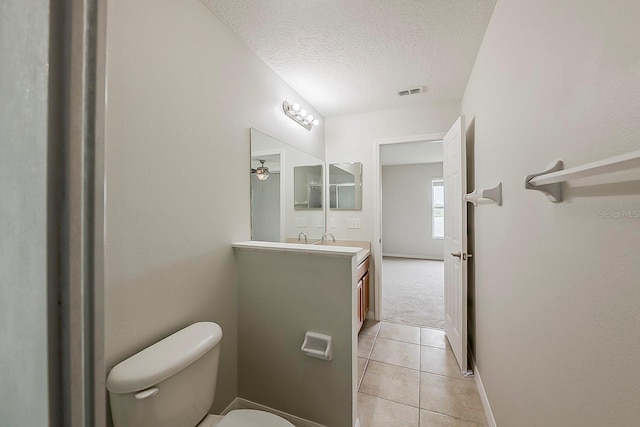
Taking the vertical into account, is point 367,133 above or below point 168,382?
above

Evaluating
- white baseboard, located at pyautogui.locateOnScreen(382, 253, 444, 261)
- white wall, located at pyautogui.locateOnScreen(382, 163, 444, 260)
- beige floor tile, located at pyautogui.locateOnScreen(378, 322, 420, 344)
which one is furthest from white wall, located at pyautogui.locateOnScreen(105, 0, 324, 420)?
white baseboard, located at pyautogui.locateOnScreen(382, 253, 444, 261)

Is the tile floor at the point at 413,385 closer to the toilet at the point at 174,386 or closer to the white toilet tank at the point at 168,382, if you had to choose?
the toilet at the point at 174,386

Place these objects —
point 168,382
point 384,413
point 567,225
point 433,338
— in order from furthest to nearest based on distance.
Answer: point 433,338
point 384,413
point 168,382
point 567,225

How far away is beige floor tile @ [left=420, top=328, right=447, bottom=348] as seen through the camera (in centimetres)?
243

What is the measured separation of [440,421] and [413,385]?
12.5 inches

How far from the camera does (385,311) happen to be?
10.6 ft

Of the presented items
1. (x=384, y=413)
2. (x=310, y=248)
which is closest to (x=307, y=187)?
(x=310, y=248)

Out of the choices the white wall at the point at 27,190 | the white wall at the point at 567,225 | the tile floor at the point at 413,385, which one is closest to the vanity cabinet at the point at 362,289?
the tile floor at the point at 413,385

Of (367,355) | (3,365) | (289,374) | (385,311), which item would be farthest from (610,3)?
(385,311)

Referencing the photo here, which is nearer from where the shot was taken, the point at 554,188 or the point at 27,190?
the point at 27,190

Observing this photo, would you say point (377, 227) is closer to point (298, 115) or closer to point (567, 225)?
point (298, 115)

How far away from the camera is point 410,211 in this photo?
21.8 ft

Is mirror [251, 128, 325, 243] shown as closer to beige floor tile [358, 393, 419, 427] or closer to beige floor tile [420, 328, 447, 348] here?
beige floor tile [358, 393, 419, 427]

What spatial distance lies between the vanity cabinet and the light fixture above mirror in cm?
155
